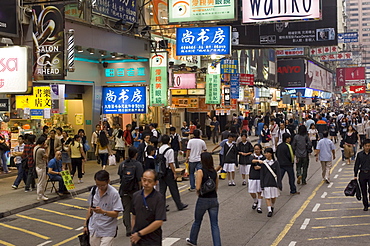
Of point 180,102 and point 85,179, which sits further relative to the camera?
point 180,102

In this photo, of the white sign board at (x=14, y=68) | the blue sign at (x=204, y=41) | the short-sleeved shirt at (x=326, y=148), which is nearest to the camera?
the white sign board at (x=14, y=68)

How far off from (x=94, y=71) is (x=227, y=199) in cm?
1340

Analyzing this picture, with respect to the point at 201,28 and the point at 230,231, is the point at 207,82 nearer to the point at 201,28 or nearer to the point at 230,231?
the point at 201,28

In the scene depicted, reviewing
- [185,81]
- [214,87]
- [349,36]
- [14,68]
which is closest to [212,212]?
[14,68]

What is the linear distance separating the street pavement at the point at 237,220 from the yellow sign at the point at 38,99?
434 centimetres

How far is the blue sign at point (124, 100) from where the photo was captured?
2555 centimetres

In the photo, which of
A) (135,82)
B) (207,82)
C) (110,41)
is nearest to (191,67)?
(207,82)

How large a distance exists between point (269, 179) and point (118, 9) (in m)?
14.4

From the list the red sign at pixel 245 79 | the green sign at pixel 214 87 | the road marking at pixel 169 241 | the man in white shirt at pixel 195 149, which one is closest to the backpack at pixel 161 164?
the road marking at pixel 169 241

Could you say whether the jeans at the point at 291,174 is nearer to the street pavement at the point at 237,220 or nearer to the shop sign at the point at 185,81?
the street pavement at the point at 237,220

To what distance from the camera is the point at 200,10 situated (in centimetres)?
2280

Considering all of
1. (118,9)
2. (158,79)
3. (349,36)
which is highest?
(349,36)

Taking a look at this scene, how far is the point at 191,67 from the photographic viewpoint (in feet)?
112

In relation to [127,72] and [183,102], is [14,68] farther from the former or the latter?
[183,102]
